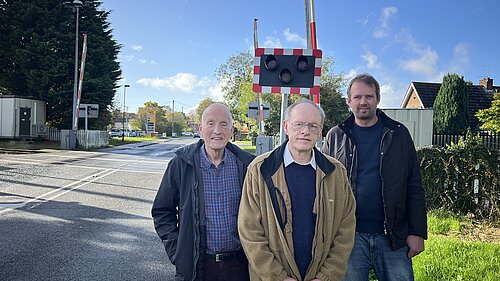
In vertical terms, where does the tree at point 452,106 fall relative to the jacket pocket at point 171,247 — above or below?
above

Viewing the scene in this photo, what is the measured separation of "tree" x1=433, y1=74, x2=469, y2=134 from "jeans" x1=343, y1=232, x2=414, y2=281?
25.1 meters

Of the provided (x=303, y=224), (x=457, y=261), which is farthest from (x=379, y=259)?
(x=457, y=261)

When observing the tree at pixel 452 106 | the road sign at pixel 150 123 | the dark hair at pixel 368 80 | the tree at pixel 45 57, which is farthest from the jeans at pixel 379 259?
the road sign at pixel 150 123

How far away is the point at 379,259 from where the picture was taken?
2.97 m

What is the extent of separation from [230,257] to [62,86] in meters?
30.4

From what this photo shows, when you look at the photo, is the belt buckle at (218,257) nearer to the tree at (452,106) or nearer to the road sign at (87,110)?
the road sign at (87,110)

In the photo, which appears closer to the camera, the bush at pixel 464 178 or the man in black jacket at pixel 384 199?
the man in black jacket at pixel 384 199

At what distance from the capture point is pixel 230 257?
270 cm

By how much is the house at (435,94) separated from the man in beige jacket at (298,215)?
31.7 m

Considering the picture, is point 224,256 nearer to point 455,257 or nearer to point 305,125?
point 305,125

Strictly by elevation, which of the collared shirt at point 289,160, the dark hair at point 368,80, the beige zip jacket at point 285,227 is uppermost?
the dark hair at point 368,80

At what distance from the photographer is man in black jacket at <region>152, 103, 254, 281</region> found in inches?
104

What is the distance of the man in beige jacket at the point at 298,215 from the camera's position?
2379 millimetres

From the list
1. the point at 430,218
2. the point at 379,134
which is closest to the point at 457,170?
the point at 430,218
